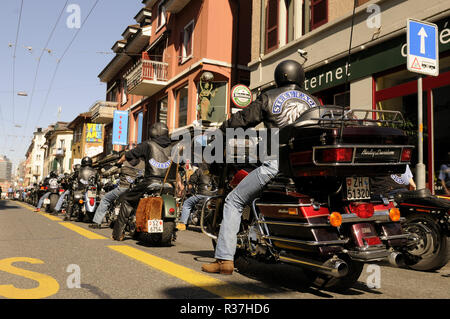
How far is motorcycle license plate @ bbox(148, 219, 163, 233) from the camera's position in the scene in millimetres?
5633

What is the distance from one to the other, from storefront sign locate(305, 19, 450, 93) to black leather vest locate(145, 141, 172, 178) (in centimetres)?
466

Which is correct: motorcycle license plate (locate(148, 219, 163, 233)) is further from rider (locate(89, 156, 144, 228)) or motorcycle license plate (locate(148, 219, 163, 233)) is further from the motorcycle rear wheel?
the motorcycle rear wheel

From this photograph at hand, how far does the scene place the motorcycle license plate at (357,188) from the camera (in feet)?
10.2

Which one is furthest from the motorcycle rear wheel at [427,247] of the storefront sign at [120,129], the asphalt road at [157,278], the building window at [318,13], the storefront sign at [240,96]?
the storefront sign at [120,129]

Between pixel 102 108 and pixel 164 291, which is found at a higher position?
pixel 102 108

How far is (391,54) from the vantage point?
387 inches

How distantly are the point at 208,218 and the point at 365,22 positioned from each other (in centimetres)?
846

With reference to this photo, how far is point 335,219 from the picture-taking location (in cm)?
292

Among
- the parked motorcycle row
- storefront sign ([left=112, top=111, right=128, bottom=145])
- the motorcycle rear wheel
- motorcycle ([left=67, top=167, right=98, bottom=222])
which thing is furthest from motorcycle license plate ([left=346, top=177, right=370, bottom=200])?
storefront sign ([left=112, top=111, right=128, bottom=145])

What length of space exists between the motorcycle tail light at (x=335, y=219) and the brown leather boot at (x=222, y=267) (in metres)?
1.22

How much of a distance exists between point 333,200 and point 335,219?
0.27 metres

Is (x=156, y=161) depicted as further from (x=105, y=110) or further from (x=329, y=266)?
(x=105, y=110)
